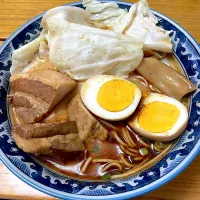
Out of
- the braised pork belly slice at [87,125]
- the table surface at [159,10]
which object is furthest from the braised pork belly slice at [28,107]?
the table surface at [159,10]

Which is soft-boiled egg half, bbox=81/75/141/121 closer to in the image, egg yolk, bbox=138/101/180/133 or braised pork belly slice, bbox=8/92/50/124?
egg yolk, bbox=138/101/180/133

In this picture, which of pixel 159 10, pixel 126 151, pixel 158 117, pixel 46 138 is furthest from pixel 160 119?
pixel 159 10

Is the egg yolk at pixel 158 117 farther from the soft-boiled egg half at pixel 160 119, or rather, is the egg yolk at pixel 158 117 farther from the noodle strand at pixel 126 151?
the noodle strand at pixel 126 151

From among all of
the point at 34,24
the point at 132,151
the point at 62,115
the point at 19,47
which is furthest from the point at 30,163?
the point at 34,24

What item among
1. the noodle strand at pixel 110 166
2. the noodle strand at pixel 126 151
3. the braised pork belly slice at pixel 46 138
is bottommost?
the noodle strand at pixel 110 166

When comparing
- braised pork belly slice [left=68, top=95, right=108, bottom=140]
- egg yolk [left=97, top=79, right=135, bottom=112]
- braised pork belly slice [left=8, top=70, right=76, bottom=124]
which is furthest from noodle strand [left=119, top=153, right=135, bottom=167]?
braised pork belly slice [left=8, top=70, right=76, bottom=124]

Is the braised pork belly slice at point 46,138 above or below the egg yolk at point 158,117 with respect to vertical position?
below

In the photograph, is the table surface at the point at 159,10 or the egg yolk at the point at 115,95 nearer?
the table surface at the point at 159,10
